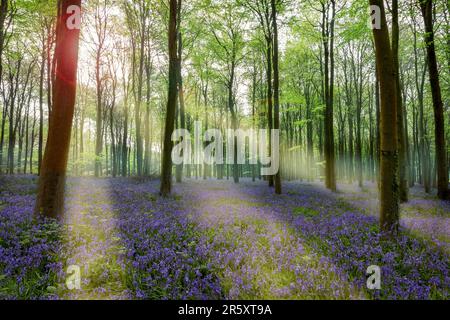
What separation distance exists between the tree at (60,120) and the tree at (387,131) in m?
7.53

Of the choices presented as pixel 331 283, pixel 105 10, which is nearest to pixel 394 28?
pixel 331 283

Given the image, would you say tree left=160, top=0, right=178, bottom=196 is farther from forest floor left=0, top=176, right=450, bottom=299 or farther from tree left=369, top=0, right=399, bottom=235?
tree left=369, top=0, right=399, bottom=235

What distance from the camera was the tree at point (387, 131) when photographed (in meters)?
5.82

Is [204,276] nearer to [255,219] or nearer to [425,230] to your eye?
[255,219]

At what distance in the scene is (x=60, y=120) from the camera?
687cm

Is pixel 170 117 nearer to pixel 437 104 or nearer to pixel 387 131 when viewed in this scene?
pixel 387 131

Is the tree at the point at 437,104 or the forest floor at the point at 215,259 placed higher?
the tree at the point at 437,104

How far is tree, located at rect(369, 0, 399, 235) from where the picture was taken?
5.82 m

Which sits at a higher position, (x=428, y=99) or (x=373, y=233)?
(x=428, y=99)

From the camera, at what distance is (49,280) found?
12.1ft

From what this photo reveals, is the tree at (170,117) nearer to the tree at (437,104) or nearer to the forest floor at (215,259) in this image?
the forest floor at (215,259)

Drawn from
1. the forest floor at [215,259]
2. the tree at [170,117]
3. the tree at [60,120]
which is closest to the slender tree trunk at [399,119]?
the forest floor at [215,259]
